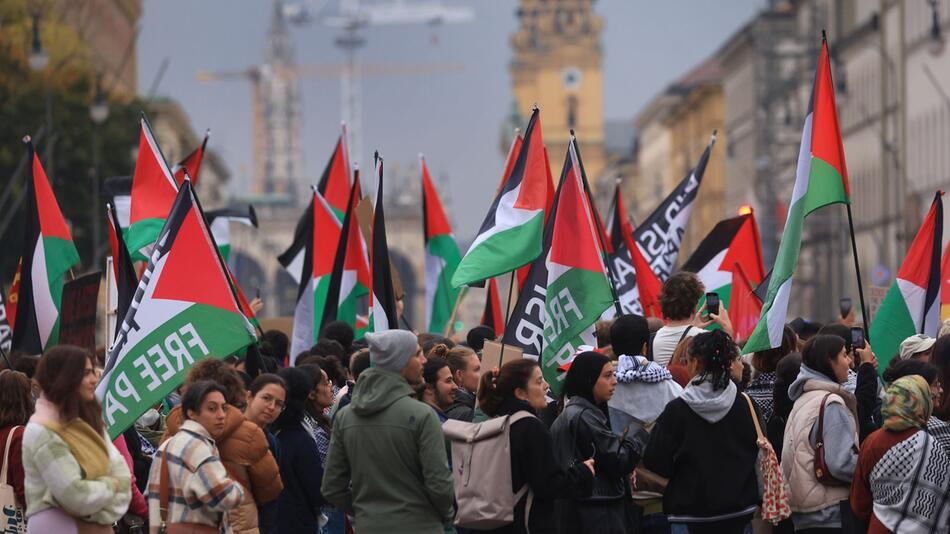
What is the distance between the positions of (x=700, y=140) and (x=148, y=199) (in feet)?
316

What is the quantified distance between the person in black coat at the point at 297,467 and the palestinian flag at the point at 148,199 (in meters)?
5.28

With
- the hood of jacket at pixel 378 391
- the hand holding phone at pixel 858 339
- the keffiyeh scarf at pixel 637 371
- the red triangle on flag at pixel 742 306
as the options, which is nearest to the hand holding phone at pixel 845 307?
the red triangle on flag at pixel 742 306

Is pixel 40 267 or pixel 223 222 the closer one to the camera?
pixel 40 267

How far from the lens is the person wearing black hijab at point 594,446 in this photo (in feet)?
34.2

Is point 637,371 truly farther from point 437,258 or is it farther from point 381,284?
point 437,258

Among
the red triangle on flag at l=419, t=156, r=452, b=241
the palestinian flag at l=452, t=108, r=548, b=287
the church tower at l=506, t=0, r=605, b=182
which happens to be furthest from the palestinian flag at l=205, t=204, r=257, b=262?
the church tower at l=506, t=0, r=605, b=182

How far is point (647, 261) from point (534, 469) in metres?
9.69

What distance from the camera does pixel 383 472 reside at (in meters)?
9.76

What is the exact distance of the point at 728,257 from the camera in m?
18.2

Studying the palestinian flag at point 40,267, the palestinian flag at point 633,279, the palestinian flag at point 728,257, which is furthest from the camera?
the palestinian flag at point 728,257

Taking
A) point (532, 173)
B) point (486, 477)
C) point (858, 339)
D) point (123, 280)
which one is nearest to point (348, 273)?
point (532, 173)

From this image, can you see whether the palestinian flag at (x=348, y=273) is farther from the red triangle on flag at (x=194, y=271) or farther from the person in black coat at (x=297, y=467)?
the person in black coat at (x=297, y=467)

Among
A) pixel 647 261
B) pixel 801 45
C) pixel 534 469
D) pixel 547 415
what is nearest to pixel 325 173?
pixel 647 261

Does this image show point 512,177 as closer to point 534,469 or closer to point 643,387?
point 643,387
